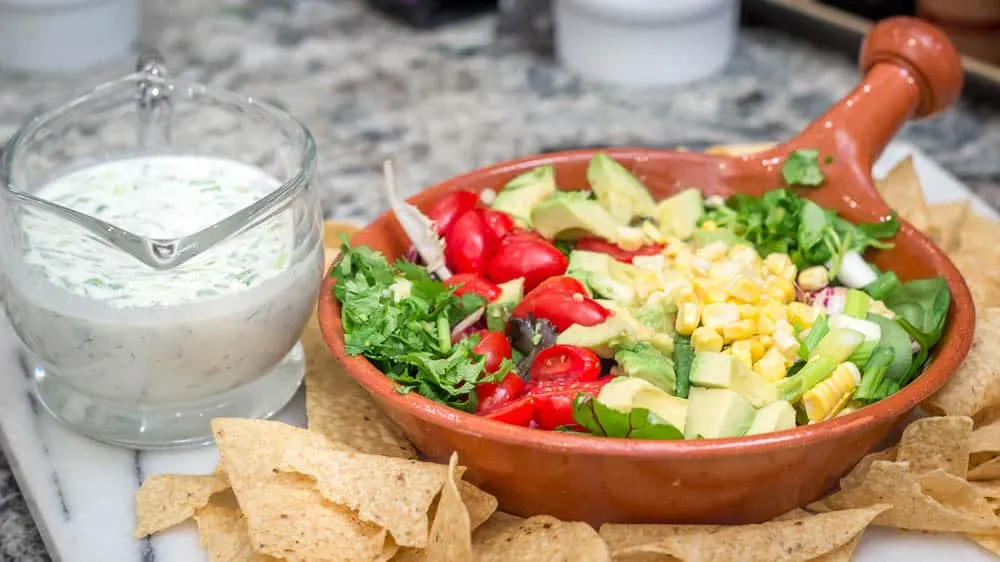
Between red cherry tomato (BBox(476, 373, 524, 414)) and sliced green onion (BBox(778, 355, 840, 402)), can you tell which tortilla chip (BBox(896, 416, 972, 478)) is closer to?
sliced green onion (BBox(778, 355, 840, 402))

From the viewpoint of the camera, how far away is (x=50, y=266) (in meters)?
1.24

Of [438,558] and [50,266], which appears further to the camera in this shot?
[50,266]

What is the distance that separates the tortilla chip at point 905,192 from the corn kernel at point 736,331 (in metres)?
0.52

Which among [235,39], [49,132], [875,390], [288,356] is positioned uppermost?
[49,132]

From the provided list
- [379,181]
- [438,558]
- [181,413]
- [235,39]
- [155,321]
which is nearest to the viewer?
[438,558]

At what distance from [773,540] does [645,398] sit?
18 cm

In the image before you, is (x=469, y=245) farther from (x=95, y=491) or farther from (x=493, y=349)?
(x=95, y=491)

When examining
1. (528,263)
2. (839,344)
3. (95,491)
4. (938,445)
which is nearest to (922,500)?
(938,445)

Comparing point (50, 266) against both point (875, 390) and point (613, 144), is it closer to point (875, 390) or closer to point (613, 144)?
point (875, 390)

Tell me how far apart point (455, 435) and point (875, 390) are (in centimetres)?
43

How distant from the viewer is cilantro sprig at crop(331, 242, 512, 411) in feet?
3.95

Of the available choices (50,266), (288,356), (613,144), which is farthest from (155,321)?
(613,144)

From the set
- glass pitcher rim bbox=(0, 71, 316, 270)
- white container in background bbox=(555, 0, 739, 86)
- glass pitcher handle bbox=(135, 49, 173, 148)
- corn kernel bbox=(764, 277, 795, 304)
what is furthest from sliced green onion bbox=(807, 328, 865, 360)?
white container in background bbox=(555, 0, 739, 86)

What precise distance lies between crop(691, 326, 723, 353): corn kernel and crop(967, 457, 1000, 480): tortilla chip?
11.3 inches
